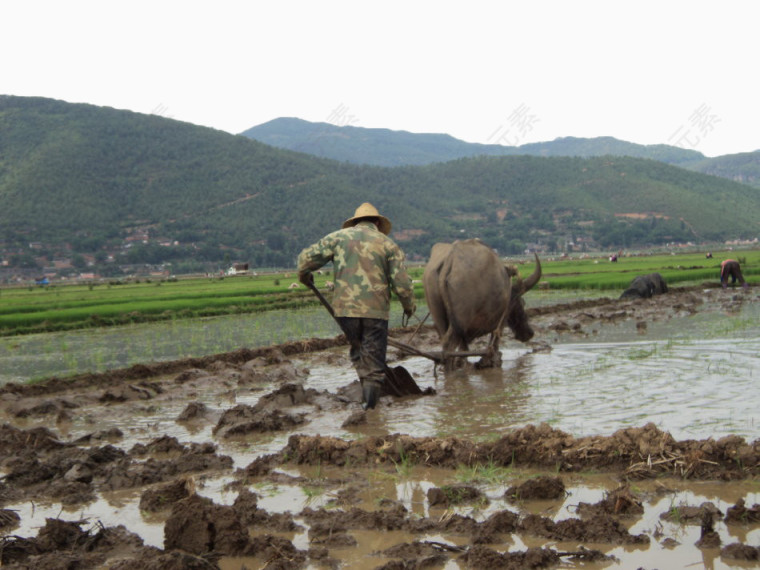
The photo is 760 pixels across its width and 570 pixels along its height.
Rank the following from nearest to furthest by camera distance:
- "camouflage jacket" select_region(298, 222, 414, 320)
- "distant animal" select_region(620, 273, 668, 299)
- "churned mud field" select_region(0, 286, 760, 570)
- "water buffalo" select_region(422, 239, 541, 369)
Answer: "churned mud field" select_region(0, 286, 760, 570) → "camouflage jacket" select_region(298, 222, 414, 320) → "water buffalo" select_region(422, 239, 541, 369) → "distant animal" select_region(620, 273, 668, 299)

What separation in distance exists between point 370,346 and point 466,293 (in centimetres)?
227

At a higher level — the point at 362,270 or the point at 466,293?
the point at 362,270

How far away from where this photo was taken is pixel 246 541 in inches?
145

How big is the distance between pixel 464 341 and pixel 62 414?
466 cm

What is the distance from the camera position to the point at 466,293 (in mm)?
9117

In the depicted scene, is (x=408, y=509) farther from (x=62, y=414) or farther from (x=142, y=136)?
(x=142, y=136)

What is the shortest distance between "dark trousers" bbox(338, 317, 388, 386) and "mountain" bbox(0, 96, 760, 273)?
7467cm

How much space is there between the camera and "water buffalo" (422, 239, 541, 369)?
9141 mm

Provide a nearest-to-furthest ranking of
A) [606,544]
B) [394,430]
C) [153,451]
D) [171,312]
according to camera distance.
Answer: [606,544]
[153,451]
[394,430]
[171,312]

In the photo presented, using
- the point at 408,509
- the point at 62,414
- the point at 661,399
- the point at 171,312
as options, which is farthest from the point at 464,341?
the point at 171,312

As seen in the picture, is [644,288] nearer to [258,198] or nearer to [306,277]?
[306,277]

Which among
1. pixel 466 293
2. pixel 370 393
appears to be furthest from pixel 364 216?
pixel 466 293

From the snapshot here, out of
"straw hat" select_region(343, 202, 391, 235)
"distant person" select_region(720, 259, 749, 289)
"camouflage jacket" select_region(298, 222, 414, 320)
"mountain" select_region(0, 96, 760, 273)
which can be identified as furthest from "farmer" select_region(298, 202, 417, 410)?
"mountain" select_region(0, 96, 760, 273)

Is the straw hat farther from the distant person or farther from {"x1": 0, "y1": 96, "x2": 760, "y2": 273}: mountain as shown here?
{"x1": 0, "y1": 96, "x2": 760, "y2": 273}: mountain
